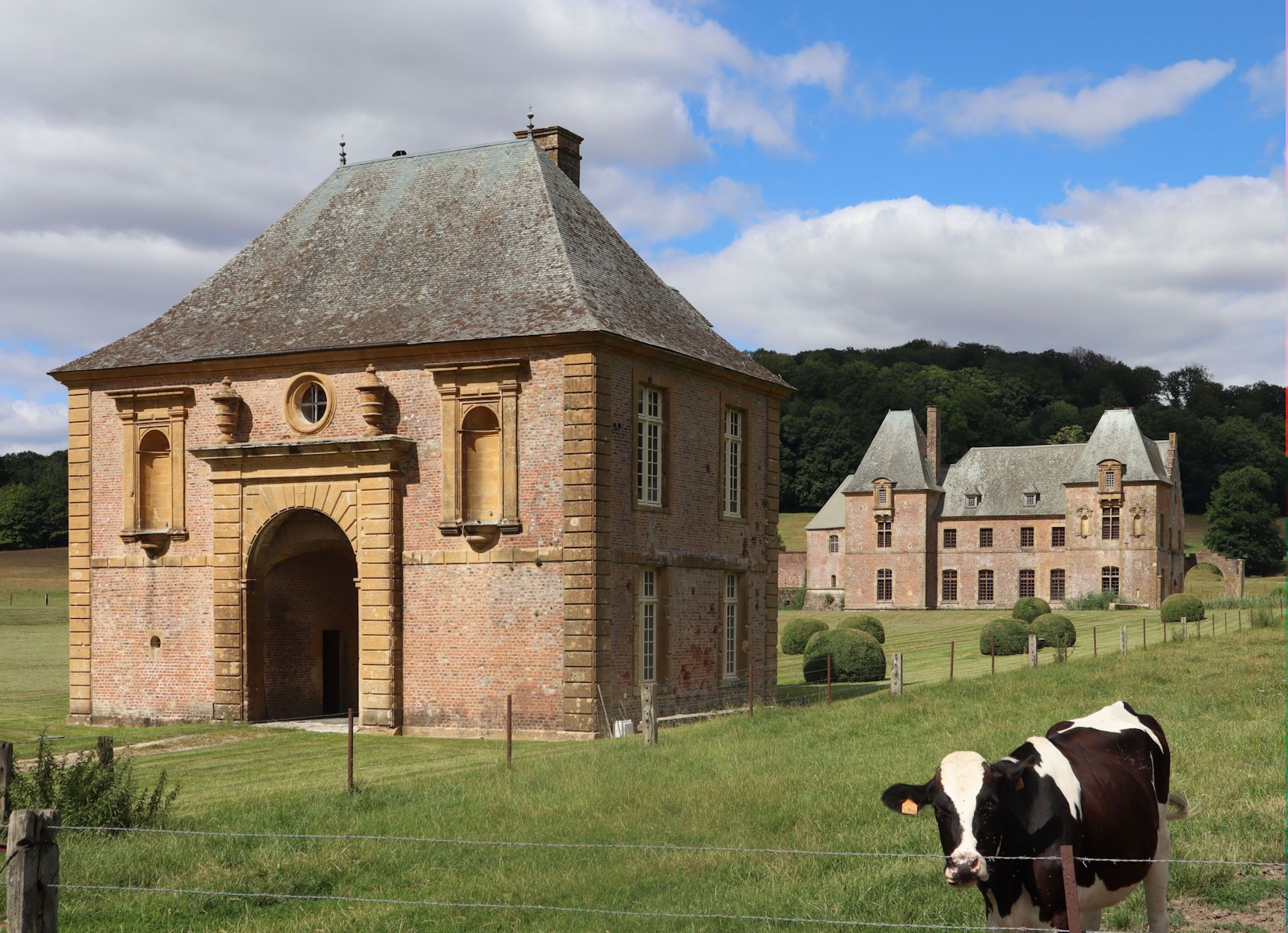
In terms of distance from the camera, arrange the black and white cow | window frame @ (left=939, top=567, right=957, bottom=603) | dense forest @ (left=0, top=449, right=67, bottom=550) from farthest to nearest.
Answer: dense forest @ (left=0, top=449, right=67, bottom=550)
window frame @ (left=939, top=567, right=957, bottom=603)
the black and white cow

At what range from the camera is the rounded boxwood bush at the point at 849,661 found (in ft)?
114

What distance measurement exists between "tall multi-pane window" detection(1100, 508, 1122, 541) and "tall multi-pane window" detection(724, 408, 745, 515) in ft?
161

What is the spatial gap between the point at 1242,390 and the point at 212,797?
134 metres

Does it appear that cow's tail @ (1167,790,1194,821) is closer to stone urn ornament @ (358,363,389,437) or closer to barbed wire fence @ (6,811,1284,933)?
barbed wire fence @ (6,811,1284,933)

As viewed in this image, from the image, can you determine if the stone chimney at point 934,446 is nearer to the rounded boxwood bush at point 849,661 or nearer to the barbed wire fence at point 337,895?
the rounded boxwood bush at point 849,661

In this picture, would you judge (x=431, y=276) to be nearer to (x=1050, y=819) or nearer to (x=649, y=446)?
(x=649, y=446)

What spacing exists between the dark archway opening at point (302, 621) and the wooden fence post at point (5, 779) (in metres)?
14.2

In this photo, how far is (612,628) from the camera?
24312mm

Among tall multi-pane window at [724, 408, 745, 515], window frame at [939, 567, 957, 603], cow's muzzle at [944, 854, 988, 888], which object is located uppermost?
tall multi-pane window at [724, 408, 745, 515]

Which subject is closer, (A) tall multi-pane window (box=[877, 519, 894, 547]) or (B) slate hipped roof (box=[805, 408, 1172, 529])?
(B) slate hipped roof (box=[805, 408, 1172, 529])

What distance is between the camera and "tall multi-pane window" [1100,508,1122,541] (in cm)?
7269

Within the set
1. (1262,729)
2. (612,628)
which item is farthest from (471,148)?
(1262,729)

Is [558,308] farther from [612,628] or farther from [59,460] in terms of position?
[59,460]

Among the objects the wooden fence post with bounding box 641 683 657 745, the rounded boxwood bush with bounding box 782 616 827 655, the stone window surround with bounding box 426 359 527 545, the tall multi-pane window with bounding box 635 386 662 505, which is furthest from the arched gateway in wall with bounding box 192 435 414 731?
the rounded boxwood bush with bounding box 782 616 827 655
